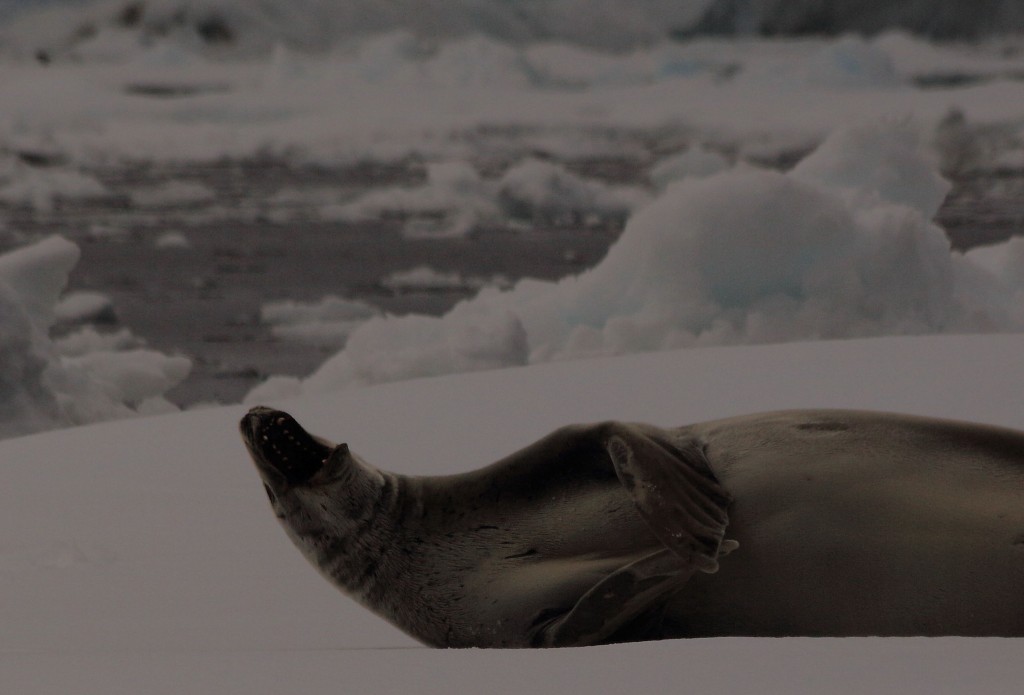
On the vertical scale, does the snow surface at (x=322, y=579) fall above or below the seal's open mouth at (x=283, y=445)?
below

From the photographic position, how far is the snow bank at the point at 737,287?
11750 millimetres

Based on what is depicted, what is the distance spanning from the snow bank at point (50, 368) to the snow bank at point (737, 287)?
191 cm

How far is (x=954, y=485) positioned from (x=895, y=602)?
0.27 m

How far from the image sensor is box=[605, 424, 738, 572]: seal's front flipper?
7.54 ft

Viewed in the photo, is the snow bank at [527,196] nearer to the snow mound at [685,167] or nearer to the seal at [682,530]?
the snow mound at [685,167]

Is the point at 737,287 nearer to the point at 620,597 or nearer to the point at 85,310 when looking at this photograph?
the point at 620,597

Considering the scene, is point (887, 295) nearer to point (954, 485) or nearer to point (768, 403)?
point (768, 403)

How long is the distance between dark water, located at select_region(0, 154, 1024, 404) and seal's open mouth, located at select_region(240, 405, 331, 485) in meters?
14.8

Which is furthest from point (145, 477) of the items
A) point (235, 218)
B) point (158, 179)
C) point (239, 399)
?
point (158, 179)

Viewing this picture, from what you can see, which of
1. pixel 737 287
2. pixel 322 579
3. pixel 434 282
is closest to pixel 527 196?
pixel 434 282

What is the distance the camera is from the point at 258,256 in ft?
122

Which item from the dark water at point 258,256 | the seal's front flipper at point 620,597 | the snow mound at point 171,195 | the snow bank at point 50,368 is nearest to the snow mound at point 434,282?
the dark water at point 258,256

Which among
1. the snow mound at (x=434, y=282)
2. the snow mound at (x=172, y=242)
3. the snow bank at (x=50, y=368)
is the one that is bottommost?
the snow mound at (x=172, y=242)

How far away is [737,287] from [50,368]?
5943 mm
